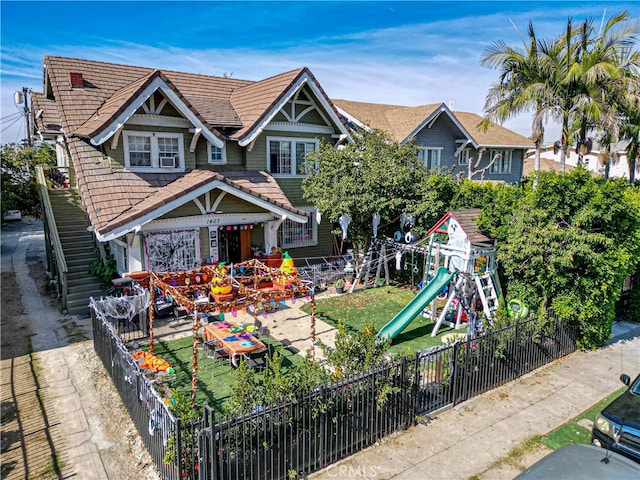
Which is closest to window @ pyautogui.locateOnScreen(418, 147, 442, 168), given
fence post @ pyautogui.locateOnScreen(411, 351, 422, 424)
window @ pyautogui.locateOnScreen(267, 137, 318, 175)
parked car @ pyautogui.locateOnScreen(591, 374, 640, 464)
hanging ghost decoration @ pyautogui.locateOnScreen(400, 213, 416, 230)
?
window @ pyautogui.locateOnScreen(267, 137, 318, 175)

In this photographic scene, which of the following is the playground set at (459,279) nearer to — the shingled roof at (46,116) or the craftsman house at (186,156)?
the craftsman house at (186,156)

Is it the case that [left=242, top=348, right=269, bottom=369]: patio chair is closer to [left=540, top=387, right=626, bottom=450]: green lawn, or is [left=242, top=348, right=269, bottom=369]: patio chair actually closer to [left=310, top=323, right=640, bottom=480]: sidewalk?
[left=310, top=323, right=640, bottom=480]: sidewalk

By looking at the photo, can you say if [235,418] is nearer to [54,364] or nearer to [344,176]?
[54,364]

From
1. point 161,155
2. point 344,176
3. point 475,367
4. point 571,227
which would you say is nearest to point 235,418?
point 475,367

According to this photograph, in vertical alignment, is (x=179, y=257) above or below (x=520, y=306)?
above

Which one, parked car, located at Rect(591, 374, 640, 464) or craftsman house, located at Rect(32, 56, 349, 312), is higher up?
craftsman house, located at Rect(32, 56, 349, 312)

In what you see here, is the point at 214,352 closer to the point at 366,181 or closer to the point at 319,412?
the point at 319,412
